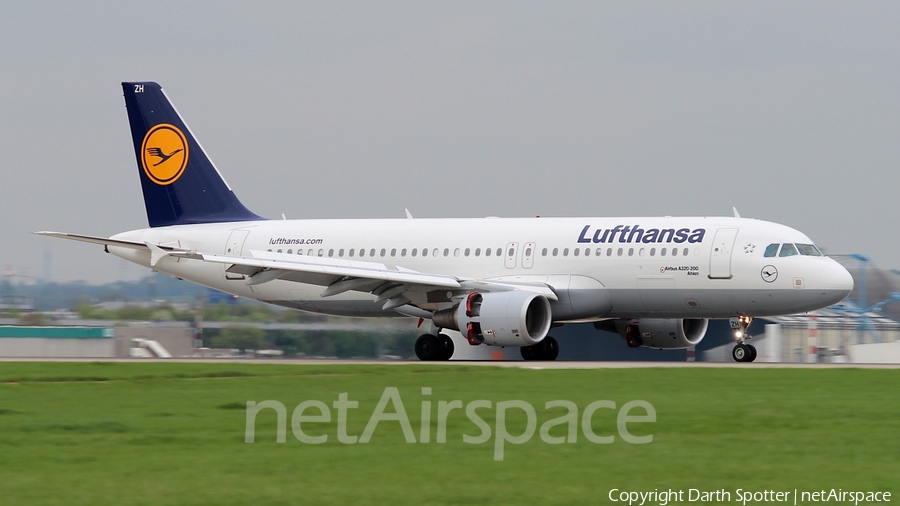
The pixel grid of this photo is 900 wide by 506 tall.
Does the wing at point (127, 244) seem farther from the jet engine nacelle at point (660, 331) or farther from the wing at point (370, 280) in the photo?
the jet engine nacelle at point (660, 331)

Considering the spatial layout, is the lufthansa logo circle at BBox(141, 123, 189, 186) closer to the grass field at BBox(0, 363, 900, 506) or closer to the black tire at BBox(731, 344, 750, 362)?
the grass field at BBox(0, 363, 900, 506)

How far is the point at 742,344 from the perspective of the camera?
1228 inches

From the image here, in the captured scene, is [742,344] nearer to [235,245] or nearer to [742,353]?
[742,353]

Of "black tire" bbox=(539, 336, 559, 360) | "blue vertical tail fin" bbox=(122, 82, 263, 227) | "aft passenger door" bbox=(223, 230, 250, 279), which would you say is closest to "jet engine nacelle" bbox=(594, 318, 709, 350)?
"black tire" bbox=(539, 336, 559, 360)

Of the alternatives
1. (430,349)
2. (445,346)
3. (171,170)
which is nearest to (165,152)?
(171,170)

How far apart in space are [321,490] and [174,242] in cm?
2717

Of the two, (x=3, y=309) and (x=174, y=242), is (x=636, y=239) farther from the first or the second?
(x=3, y=309)

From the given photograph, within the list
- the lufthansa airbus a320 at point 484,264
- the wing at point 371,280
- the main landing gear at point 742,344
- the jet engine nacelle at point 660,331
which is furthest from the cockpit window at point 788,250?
the wing at point 371,280

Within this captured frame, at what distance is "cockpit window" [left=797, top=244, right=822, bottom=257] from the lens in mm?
30266

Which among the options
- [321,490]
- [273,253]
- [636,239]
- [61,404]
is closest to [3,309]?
[273,253]

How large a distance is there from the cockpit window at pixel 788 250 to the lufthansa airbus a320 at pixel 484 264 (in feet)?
0.09

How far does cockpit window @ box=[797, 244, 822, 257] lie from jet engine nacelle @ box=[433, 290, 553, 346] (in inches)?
237

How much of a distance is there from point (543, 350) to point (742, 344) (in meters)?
5.30

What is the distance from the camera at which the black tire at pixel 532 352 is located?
33906 mm
